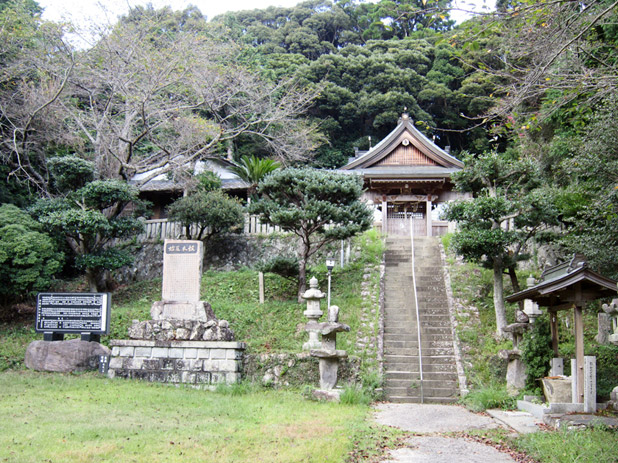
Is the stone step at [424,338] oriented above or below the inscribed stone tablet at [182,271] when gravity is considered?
below

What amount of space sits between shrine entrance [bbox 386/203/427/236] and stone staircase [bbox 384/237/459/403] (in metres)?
4.24

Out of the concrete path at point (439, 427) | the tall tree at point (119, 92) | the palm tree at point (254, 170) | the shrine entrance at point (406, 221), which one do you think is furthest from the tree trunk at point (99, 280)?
the shrine entrance at point (406, 221)

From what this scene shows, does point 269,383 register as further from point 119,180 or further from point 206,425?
point 119,180

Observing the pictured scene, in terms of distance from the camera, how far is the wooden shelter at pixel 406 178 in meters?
24.1

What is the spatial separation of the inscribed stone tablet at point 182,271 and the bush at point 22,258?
457 centimetres

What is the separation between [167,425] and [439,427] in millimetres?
4076

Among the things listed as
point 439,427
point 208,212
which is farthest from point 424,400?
point 208,212

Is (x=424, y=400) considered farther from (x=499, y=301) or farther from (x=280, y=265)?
(x=280, y=265)

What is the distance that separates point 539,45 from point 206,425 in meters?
7.20

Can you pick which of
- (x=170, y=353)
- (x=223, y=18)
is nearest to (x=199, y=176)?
(x=170, y=353)

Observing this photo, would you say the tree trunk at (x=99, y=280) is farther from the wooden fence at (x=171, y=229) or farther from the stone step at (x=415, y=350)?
the stone step at (x=415, y=350)

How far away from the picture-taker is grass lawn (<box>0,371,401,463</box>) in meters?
5.86

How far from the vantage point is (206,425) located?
288 inches

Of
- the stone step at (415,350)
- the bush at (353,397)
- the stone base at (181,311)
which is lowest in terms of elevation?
the bush at (353,397)
